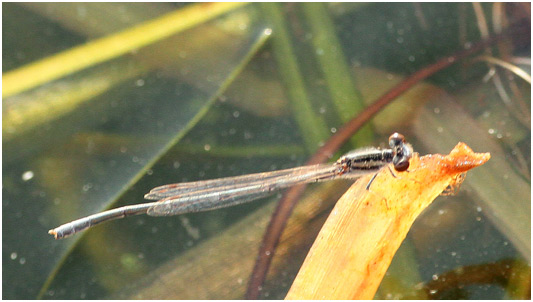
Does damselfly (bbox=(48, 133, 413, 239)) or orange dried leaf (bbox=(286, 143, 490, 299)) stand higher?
damselfly (bbox=(48, 133, 413, 239))

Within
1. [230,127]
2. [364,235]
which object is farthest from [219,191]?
[364,235]

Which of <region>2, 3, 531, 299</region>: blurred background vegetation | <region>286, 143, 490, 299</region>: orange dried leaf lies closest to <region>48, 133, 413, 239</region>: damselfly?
<region>2, 3, 531, 299</region>: blurred background vegetation

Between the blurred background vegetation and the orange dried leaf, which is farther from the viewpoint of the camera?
the blurred background vegetation

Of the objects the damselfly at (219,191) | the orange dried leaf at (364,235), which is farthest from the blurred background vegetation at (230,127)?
the orange dried leaf at (364,235)

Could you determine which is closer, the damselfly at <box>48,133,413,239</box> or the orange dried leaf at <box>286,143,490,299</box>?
the orange dried leaf at <box>286,143,490,299</box>

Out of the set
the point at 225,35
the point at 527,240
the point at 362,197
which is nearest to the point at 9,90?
the point at 225,35

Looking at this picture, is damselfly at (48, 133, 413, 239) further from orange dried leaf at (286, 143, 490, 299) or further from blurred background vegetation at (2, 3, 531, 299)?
orange dried leaf at (286, 143, 490, 299)

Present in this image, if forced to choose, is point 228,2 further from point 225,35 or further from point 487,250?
point 487,250

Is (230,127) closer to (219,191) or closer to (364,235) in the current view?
(219,191)
